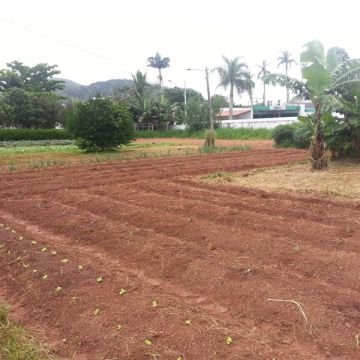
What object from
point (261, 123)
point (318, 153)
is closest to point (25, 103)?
point (261, 123)

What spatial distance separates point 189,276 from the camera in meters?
4.83

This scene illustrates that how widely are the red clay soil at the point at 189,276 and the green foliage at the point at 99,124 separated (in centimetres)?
1524

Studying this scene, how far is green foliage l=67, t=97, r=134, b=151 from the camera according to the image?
23531 mm

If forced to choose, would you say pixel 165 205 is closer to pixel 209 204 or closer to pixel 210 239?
pixel 209 204

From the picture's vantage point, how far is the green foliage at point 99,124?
23.5 metres

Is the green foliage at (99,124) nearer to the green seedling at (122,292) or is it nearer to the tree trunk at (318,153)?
the tree trunk at (318,153)

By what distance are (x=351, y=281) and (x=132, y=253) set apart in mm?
2749

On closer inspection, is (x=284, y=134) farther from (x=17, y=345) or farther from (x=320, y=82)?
(x=17, y=345)

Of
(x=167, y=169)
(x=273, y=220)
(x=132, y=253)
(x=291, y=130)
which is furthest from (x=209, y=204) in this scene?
(x=291, y=130)

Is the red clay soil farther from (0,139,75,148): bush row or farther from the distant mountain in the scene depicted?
the distant mountain

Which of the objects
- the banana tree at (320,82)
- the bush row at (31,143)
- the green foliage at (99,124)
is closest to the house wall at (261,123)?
the bush row at (31,143)

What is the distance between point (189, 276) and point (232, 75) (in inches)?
2083

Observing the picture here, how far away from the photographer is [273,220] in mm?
6938

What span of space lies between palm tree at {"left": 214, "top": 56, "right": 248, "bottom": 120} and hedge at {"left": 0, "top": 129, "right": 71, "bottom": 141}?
24.1m
